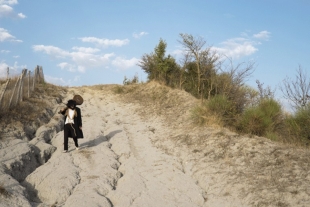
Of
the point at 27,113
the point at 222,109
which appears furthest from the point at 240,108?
the point at 27,113

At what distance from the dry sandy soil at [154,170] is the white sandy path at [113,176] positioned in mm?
20

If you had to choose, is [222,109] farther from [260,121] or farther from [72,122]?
[72,122]

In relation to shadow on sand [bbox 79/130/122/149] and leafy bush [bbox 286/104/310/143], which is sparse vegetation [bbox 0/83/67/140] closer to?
shadow on sand [bbox 79/130/122/149]

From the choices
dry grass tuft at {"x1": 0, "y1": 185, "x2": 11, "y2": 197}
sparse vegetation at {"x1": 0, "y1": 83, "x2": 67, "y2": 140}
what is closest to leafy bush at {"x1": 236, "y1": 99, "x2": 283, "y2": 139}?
sparse vegetation at {"x1": 0, "y1": 83, "x2": 67, "y2": 140}

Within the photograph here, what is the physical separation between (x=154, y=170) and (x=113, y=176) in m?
1.16

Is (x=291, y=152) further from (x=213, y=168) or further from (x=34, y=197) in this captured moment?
(x=34, y=197)

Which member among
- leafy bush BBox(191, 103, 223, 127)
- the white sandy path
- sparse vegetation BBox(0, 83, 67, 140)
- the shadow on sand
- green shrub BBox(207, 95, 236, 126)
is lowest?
the white sandy path

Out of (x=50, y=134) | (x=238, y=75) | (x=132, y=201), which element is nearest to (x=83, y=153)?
(x=50, y=134)

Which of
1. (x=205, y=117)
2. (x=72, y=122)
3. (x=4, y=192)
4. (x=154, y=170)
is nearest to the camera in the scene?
(x=4, y=192)

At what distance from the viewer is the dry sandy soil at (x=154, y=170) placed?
6715 mm

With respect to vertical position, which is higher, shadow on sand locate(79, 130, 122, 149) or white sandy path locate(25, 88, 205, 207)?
shadow on sand locate(79, 130, 122, 149)

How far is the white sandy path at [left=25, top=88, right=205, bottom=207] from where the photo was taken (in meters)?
6.89

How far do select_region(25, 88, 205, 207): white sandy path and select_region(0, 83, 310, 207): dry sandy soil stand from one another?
0.02m

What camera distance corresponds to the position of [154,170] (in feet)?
28.9
